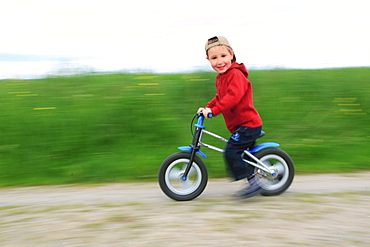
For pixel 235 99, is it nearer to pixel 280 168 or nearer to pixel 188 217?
pixel 280 168

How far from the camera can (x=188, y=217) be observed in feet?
14.2

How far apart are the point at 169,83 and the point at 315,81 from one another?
3024 mm

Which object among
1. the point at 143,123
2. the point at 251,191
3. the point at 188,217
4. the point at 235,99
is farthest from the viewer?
the point at 143,123

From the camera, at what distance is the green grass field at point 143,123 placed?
21.6ft

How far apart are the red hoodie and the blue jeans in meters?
0.08

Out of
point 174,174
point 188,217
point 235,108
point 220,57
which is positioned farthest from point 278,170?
point 220,57

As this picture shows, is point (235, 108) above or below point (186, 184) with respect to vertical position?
above

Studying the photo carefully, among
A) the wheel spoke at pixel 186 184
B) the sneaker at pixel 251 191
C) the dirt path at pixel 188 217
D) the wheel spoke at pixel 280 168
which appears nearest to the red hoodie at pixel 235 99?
the wheel spoke at pixel 280 168

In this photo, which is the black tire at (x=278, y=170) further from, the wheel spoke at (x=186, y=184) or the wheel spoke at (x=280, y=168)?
the wheel spoke at (x=186, y=184)

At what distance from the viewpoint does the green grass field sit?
658 cm

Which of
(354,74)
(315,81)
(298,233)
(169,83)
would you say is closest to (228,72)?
(298,233)

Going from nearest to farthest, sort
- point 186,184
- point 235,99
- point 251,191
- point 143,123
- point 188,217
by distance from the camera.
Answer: point 188,217 < point 235,99 < point 251,191 < point 186,184 < point 143,123

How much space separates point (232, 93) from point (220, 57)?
0.41m

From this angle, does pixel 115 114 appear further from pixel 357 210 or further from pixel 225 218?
pixel 357 210
